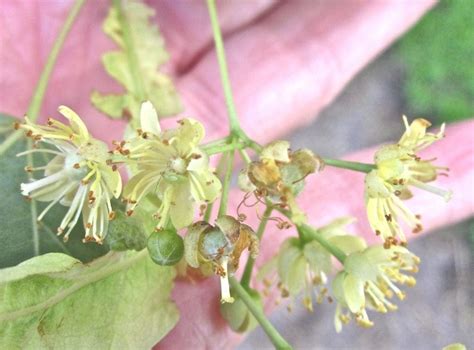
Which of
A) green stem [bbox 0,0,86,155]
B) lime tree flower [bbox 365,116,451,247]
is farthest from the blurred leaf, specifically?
lime tree flower [bbox 365,116,451,247]

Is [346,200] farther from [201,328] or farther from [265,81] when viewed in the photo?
[201,328]

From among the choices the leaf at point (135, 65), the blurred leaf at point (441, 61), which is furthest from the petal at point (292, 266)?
the blurred leaf at point (441, 61)

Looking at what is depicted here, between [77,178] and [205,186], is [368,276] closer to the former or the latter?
[205,186]

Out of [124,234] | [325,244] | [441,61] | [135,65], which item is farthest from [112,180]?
[441,61]

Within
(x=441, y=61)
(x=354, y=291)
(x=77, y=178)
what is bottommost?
(x=441, y=61)

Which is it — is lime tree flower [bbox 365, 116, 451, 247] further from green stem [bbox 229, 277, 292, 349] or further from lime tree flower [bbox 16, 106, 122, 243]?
lime tree flower [bbox 16, 106, 122, 243]
